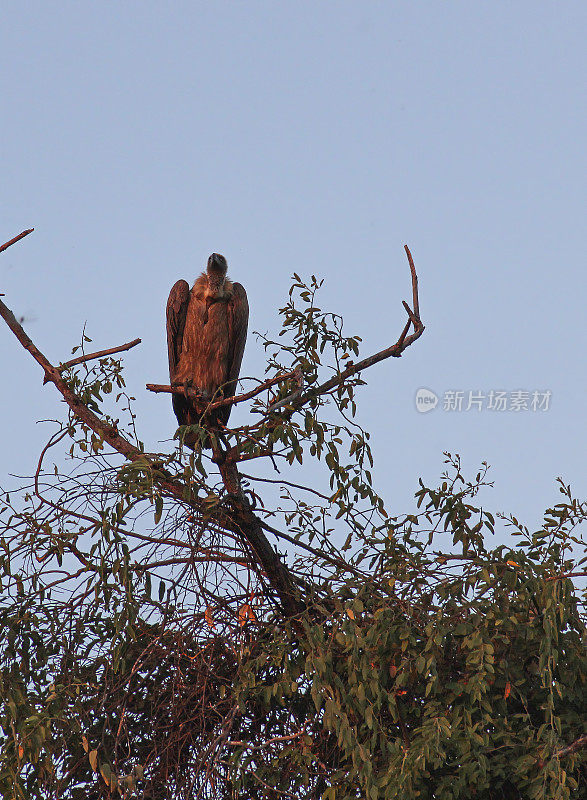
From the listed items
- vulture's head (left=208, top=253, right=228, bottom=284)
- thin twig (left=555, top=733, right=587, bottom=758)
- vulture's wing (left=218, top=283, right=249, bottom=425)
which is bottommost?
thin twig (left=555, top=733, right=587, bottom=758)

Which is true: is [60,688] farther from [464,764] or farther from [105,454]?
[464,764]

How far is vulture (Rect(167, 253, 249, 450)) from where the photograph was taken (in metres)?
6.52

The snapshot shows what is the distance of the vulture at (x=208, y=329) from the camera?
652cm

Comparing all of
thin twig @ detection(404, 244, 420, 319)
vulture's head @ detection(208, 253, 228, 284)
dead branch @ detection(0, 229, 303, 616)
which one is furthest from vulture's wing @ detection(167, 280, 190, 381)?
thin twig @ detection(404, 244, 420, 319)

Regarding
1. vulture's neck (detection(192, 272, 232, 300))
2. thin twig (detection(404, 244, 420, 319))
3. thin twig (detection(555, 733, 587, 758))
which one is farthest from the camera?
vulture's neck (detection(192, 272, 232, 300))

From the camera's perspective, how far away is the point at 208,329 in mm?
6512

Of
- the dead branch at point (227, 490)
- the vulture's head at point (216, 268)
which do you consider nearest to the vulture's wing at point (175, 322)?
the vulture's head at point (216, 268)

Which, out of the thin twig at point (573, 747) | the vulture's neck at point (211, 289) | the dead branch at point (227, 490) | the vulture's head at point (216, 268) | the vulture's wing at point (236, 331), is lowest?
the thin twig at point (573, 747)

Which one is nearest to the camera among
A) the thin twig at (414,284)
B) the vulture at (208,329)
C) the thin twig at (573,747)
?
the thin twig at (573,747)

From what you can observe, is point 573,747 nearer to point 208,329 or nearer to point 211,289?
point 208,329

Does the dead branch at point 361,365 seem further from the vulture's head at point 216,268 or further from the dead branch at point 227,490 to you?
the vulture's head at point 216,268

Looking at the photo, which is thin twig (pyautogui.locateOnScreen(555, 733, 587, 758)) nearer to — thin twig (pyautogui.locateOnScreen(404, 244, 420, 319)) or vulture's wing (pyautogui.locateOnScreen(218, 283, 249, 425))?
thin twig (pyautogui.locateOnScreen(404, 244, 420, 319))

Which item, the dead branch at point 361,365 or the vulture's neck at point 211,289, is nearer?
the dead branch at point 361,365

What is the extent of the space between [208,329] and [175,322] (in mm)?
242
